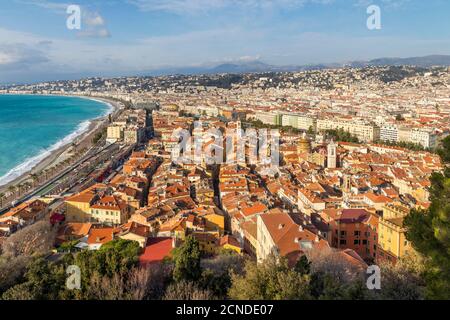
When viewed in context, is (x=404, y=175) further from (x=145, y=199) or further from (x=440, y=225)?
(x=440, y=225)

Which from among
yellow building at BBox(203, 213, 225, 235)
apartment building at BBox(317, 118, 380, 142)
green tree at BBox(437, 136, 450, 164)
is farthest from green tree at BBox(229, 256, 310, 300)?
apartment building at BBox(317, 118, 380, 142)

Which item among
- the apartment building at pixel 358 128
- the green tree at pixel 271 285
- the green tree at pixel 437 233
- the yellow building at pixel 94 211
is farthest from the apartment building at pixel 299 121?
the green tree at pixel 271 285

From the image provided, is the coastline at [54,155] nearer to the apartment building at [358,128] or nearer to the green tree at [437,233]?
the green tree at [437,233]

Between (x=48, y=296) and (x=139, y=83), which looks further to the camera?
(x=139, y=83)

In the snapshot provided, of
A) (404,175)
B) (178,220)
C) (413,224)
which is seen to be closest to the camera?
(413,224)

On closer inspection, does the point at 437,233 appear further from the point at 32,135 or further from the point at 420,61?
the point at 420,61

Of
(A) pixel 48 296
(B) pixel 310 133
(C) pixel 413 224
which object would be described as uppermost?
(C) pixel 413 224

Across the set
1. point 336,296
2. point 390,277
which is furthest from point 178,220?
point 336,296

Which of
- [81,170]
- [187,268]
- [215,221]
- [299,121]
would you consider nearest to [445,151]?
[187,268]

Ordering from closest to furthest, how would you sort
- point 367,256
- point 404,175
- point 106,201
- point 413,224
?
Answer: 1. point 413,224
2. point 367,256
3. point 106,201
4. point 404,175
